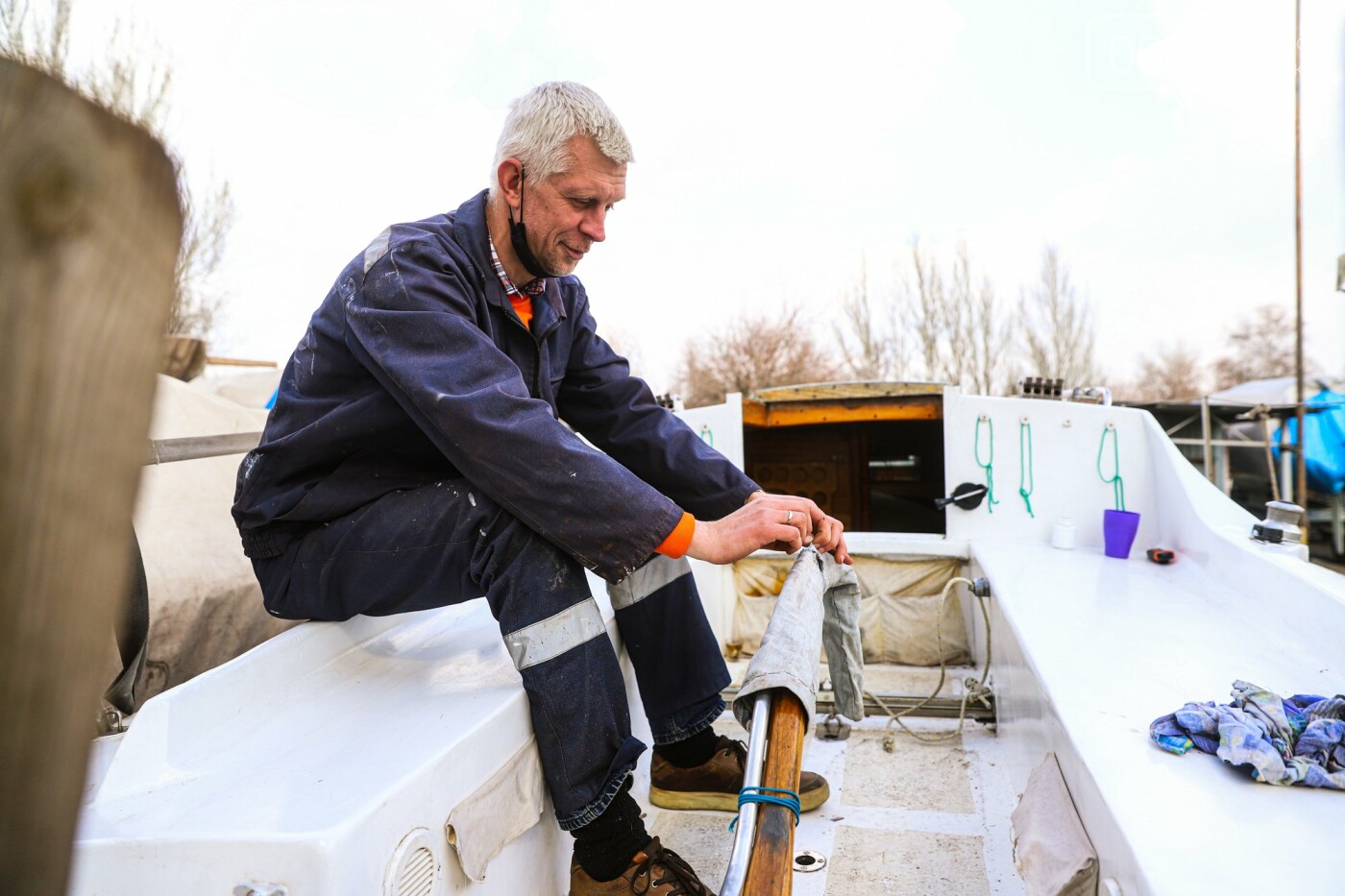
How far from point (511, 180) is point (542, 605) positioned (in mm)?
847

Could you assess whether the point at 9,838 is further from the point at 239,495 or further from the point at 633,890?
the point at 239,495

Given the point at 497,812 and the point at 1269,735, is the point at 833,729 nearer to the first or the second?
the point at 1269,735

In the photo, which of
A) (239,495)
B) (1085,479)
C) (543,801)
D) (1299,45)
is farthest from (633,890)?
(1299,45)

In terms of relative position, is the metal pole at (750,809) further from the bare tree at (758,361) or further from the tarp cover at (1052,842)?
the bare tree at (758,361)

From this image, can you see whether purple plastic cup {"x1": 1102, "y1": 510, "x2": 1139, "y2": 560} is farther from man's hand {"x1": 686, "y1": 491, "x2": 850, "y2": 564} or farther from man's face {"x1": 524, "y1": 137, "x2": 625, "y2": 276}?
man's face {"x1": 524, "y1": 137, "x2": 625, "y2": 276}

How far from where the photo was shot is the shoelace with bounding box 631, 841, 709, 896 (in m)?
1.34

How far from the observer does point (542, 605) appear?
1.37 meters

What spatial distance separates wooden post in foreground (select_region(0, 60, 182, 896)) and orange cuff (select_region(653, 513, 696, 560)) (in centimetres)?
107

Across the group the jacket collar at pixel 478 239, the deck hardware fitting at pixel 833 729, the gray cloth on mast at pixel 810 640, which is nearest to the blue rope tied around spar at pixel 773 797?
the gray cloth on mast at pixel 810 640

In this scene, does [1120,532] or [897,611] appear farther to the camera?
[897,611]

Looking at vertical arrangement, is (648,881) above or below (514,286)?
below

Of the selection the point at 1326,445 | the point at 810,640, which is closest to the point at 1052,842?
the point at 810,640

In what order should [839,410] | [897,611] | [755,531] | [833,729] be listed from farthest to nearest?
[839,410] → [897,611] → [833,729] → [755,531]

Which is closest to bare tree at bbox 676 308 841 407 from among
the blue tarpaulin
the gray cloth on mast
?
the blue tarpaulin
